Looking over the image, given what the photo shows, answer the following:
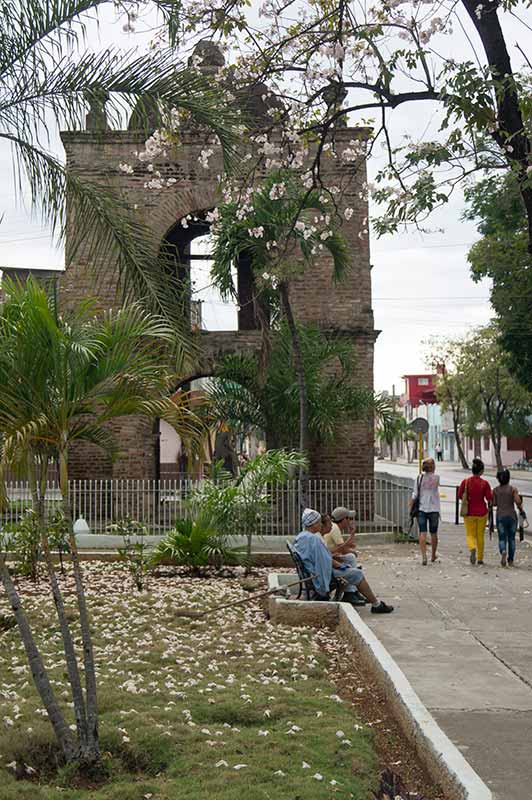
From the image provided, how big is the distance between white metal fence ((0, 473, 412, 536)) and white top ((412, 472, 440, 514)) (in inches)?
120

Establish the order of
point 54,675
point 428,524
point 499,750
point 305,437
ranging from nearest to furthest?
point 499,750 < point 54,675 < point 428,524 < point 305,437

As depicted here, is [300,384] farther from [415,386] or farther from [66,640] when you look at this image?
[415,386]

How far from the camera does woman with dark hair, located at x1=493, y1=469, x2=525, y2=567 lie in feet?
49.2

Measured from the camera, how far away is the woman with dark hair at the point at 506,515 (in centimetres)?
1499

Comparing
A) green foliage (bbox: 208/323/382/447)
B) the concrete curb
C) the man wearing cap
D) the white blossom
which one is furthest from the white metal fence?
the concrete curb

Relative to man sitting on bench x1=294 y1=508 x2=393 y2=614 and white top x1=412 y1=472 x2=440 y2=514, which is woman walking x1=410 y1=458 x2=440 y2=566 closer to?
white top x1=412 y1=472 x2=440 y2=514

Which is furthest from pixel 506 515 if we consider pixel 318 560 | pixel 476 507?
pixel 318 560

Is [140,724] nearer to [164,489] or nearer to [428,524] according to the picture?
[428,524]

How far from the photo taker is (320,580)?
10.5 m

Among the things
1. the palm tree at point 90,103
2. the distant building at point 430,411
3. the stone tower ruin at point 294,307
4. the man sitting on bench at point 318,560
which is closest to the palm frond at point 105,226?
the palm tree at point 90,103

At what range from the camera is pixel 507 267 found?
25578mm

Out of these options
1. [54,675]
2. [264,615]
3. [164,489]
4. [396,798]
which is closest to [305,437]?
[164,489]

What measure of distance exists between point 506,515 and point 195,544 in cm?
474

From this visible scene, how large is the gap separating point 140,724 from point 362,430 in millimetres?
15062
